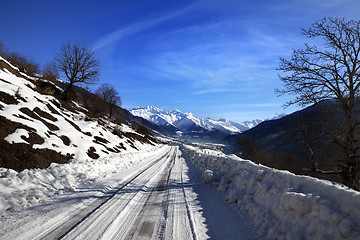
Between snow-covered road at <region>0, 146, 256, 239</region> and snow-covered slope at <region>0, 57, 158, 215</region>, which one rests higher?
snow-covered slope at <region>0, 57, 158, 215</region>

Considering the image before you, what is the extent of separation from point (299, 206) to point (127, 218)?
4439mm

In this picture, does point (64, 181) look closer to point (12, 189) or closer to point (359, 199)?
point (12, 189)

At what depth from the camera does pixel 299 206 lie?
3.94m

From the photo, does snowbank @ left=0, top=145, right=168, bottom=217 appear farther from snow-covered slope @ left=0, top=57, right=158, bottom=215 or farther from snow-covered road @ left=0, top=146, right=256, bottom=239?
snow-covered road @ left=0, top=146, right=256, bottom=239

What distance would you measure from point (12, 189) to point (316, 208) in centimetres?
901

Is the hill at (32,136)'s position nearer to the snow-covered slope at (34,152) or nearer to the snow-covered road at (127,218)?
the snow-covered slope at (34,152)

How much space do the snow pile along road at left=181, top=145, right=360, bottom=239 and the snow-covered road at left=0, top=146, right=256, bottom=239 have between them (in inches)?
21.7

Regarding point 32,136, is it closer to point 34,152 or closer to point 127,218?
point 34,152

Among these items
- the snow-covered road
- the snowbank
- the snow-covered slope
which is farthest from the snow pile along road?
the snow-covered slope

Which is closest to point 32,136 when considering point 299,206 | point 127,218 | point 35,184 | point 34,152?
point 34,152

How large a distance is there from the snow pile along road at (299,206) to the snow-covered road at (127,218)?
0.55 m

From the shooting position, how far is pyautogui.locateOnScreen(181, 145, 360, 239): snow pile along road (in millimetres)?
3180

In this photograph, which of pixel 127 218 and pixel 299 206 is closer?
pixel 299 206

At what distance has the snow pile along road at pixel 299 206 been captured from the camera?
318cm
